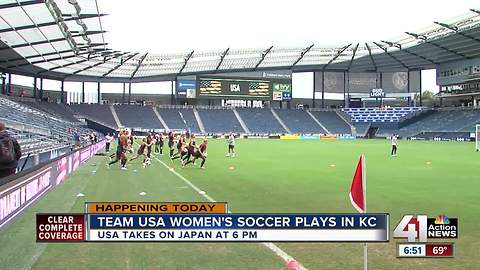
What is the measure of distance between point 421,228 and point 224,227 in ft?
7.18

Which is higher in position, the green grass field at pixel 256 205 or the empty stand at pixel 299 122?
the empty stand at pixel 299 122

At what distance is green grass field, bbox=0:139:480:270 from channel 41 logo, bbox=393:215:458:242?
109 cm

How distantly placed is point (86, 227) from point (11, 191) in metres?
3.18

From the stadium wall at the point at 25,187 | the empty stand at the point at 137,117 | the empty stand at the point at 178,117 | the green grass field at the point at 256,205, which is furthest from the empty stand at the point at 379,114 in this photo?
the stadium wall at the point at 25,187

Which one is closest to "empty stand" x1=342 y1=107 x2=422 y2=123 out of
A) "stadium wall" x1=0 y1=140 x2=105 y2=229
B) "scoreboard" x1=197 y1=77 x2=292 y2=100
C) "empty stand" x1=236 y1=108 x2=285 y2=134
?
"scoreboard" x1=197 y1=77 x2=292 y2=100

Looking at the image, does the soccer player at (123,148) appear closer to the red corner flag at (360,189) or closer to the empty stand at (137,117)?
the red corner flag at (360,189)

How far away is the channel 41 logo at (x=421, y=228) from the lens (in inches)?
221

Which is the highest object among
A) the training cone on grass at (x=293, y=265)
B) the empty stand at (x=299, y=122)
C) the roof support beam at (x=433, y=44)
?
the roof support beam at (x=433, y=44)

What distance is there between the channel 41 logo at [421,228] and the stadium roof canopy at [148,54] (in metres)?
32.4

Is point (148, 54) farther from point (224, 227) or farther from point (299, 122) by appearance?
point (224, 227)

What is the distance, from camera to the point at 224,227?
554cm

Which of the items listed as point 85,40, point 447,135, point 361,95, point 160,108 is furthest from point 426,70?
point 85,40

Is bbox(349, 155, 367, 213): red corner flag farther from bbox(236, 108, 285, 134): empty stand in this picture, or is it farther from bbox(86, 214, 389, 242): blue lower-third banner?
bbox(236, 108, 285, 134): empty stand

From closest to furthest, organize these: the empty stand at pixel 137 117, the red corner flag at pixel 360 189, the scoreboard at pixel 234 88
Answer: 1. the red corner flag at pixel 360 189
2. the empty stand at pixel 137 117
3. the scoreboard at pixel 234 88
